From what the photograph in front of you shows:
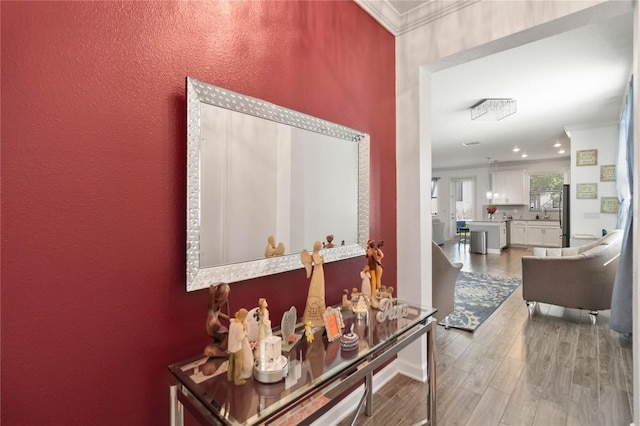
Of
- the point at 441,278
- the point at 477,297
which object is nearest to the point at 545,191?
the point at 477,297

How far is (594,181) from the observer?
494 centimetres

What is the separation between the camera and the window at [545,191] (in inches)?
366

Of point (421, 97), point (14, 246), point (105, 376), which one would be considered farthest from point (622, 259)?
point (14, 246)

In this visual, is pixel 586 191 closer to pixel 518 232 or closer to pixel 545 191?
pixel 518 232

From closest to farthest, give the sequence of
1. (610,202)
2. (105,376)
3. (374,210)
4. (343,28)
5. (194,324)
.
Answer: (105,376) → (194,324) → (343,28) → (374,210) → (610,202)

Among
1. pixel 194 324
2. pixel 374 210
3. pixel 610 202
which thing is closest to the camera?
pixel 194 324

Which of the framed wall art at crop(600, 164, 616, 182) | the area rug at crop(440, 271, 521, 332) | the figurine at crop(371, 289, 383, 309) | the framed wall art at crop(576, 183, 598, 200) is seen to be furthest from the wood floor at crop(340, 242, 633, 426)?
the framed wall art at crop(600, 164, 616, 182)

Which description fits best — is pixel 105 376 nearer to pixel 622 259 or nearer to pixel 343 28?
pixel 343 28

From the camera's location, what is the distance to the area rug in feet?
11.5

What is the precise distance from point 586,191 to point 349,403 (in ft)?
17.9

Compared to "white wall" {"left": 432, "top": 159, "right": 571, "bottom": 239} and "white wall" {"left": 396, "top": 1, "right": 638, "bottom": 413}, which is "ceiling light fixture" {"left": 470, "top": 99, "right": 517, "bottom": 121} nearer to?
"white wall" {"left": 396, "top": 1, "right": 638, "bottom": 413}

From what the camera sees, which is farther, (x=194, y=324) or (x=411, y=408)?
(x=411, y=408)

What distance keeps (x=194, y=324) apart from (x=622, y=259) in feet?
11.9

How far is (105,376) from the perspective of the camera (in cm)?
99
